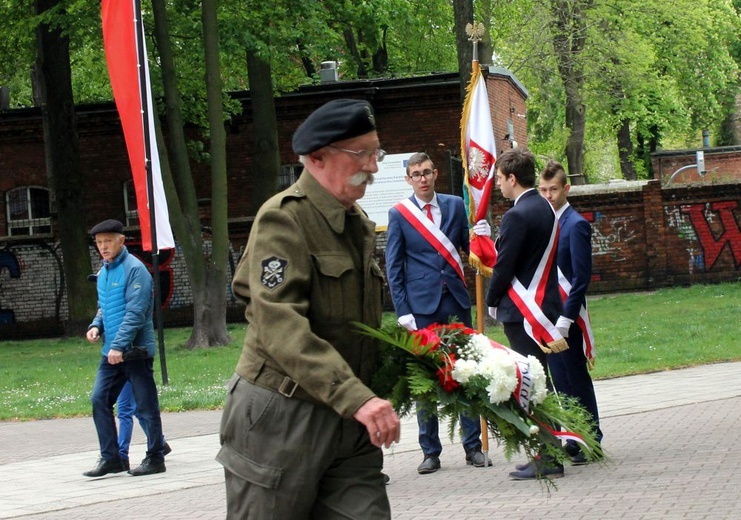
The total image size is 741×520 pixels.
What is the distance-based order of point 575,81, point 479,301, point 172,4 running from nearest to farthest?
point 479,301
point 172,4
point 575,81

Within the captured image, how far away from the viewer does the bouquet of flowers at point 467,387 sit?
419 centimetres

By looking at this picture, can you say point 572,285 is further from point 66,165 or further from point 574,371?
point 66,165

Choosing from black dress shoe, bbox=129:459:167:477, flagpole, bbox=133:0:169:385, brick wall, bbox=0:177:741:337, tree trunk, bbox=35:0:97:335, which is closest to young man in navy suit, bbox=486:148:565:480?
black dress shoe, bbox=129:459:167:477

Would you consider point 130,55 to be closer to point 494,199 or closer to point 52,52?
point 52,52

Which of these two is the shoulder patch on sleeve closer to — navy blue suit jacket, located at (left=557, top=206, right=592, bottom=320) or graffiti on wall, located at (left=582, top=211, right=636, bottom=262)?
navy blue suit jacket, located at (left=557, top=206, right=592, bottom=320)

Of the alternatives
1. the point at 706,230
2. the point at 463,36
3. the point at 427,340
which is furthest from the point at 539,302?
the point at 706,230

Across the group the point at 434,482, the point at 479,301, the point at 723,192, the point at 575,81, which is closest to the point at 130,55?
the point at 479,301

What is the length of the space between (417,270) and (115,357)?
8.04ft

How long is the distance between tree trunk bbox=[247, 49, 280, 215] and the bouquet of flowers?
23.1 meters

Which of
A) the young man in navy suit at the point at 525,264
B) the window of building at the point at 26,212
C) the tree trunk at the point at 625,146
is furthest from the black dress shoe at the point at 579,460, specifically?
the tree trunk at the point at 625,146

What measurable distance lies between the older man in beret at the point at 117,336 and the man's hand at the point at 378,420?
6.00m

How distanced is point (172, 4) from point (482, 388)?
22.3 metres

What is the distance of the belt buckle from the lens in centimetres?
392

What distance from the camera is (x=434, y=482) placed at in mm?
8422
